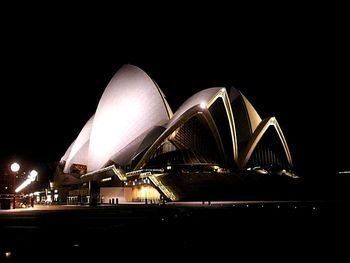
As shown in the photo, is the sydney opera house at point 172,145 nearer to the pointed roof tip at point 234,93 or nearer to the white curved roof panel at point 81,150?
the pointed roof tip at point 234,93

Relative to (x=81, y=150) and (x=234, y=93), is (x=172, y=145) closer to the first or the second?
(x=234, y=93)

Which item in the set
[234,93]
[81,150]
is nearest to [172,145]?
[234,93]

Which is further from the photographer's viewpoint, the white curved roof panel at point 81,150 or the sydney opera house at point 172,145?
the white curved roof panel at point 81,150

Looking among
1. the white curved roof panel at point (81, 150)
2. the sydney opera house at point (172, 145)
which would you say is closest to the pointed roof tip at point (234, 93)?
the sydney opera house at point (172, 145)

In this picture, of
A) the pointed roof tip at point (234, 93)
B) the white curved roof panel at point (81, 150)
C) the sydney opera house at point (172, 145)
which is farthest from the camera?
the white curved roof panel at point (81, 150)

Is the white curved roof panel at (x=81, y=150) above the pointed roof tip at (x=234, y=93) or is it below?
below

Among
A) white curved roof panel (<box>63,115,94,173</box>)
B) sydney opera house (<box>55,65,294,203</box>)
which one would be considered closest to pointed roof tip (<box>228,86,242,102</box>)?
sydney opera house (<box>55,65,294,203</box>)

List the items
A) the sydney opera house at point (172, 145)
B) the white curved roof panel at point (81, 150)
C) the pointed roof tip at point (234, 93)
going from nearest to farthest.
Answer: the sydney opera house at point (172, 145) → the pointed roof tip at point (234, 93) → the white curved roof panel at point (81, 150)

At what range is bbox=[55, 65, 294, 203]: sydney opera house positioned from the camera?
1189 inches

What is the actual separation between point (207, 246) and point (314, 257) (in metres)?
1.59

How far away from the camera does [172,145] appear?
33.0 meters

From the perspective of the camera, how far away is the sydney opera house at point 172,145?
3020 centimetres

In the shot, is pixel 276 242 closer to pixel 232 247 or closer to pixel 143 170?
pixel 232 247

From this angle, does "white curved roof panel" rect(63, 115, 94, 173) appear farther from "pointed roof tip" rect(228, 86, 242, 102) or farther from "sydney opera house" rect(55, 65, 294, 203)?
"pointed roof tip" rect(228, 86, 242, 102)
